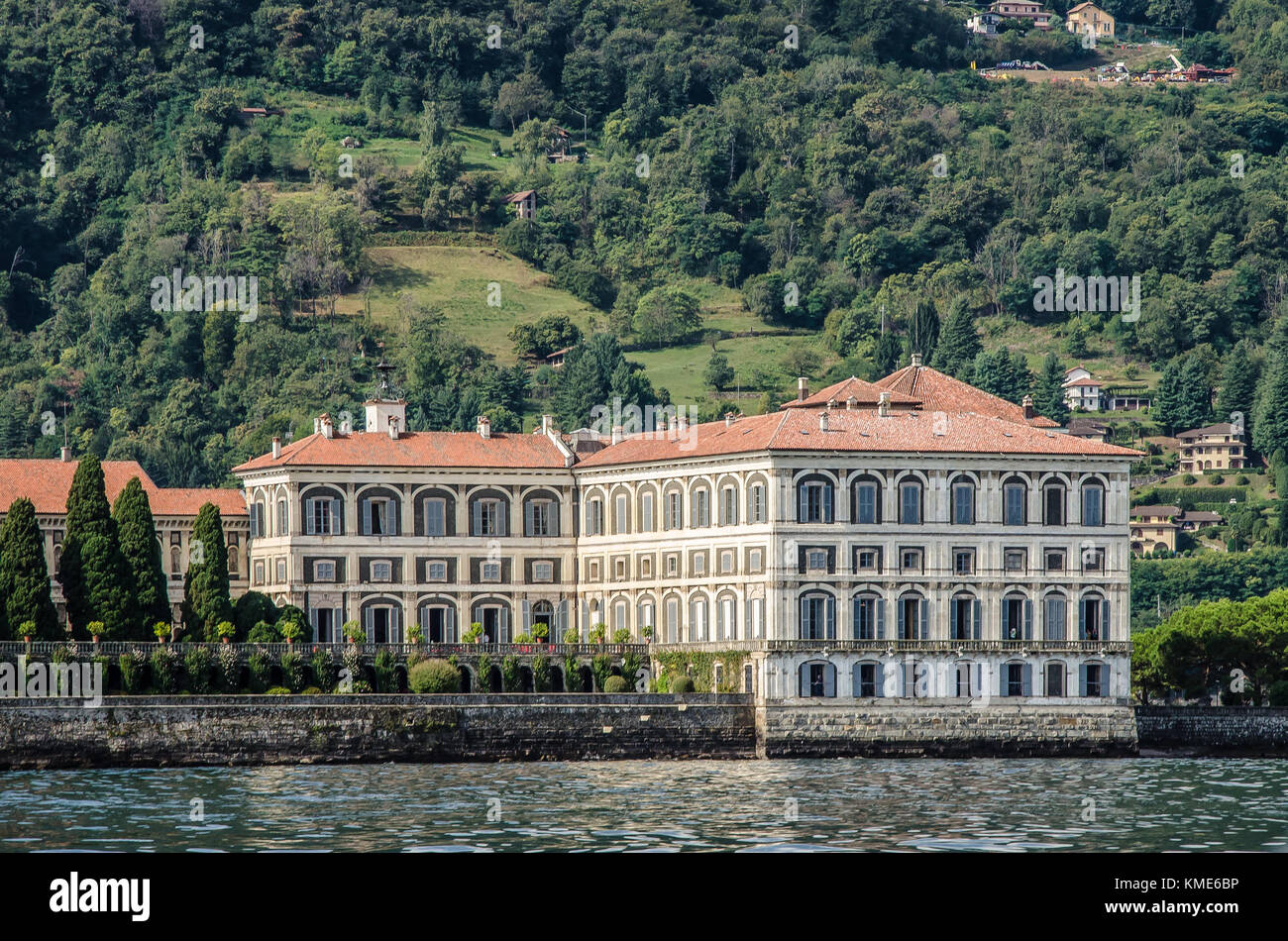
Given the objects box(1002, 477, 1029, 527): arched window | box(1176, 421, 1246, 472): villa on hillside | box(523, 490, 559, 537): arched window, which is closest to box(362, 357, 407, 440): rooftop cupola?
box(523, 490, 559, 537): arched window

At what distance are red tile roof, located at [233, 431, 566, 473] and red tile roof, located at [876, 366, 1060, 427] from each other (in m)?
14.1

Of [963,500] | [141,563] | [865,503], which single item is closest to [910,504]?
[865,503]

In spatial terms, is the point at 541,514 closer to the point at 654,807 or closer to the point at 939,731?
the point at 939,731

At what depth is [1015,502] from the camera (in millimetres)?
87812

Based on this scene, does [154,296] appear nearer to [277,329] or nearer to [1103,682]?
[277,329]

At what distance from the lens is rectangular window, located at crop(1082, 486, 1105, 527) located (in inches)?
3487

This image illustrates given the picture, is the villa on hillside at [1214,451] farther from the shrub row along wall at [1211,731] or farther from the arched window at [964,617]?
the arched window at [964,617]

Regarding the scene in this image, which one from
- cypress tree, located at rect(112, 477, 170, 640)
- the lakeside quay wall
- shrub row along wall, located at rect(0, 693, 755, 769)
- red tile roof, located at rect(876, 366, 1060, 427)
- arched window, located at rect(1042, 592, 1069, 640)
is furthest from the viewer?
red tile roof, located at rect(876, 366, 1060, 427)

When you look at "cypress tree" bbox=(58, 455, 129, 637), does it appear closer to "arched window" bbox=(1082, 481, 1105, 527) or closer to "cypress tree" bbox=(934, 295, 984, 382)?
"arched window" bbox=(1082, 481, 1105, 527)

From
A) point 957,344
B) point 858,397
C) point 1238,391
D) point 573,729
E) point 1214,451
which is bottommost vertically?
point 573,729

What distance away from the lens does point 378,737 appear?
7769 cm

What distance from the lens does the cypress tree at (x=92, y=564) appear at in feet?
271

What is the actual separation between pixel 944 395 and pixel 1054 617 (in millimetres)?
14542

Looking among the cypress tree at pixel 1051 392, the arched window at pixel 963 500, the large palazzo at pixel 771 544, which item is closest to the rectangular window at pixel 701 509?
the large palazzo at pixel 771 544
